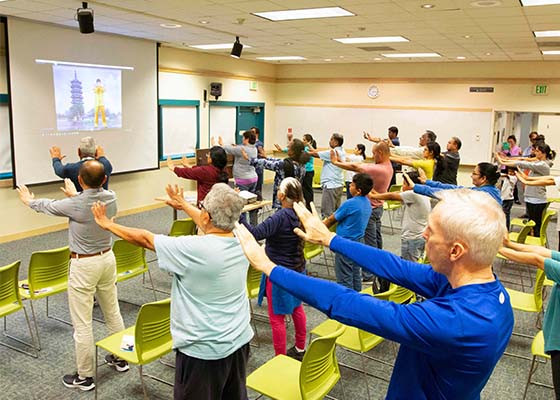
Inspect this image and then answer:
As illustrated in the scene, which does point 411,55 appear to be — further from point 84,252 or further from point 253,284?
point 84,252

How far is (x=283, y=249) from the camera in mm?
3834

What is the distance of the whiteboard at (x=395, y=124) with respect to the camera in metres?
11.6

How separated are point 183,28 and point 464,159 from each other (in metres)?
7.75

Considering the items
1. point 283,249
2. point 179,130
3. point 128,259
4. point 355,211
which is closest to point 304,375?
point 283,249

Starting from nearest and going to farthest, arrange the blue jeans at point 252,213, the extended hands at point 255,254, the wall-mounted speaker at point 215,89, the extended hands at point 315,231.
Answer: the extended hands at point 255,254 → the extended hands at point 315,231 → the blue jeans at point 252,213 → the wall-mounted speaker at point 215,89

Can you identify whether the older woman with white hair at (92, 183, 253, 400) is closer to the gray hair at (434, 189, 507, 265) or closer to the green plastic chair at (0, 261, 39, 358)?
the gray hair at (434, 189, 507, 265)

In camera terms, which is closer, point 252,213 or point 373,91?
point 252,213

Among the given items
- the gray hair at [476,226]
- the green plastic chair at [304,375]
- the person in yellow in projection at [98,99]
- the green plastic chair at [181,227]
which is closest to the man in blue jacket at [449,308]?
the gray hair at [476,226]

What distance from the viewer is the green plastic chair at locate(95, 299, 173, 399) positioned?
305cm

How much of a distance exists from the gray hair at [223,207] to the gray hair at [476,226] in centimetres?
118

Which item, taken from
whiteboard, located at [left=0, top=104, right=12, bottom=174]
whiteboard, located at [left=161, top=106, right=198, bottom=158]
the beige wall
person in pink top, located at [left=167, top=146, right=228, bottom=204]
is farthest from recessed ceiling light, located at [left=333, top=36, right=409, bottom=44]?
whiteboard, located at [left=0, top=104, right=12, bottom=174]

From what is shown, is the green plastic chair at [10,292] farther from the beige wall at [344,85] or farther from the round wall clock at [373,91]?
the round wall clock at [373,91]

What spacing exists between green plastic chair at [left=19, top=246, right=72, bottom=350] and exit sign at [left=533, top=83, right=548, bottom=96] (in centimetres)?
1064

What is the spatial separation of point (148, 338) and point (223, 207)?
132 centimetres
